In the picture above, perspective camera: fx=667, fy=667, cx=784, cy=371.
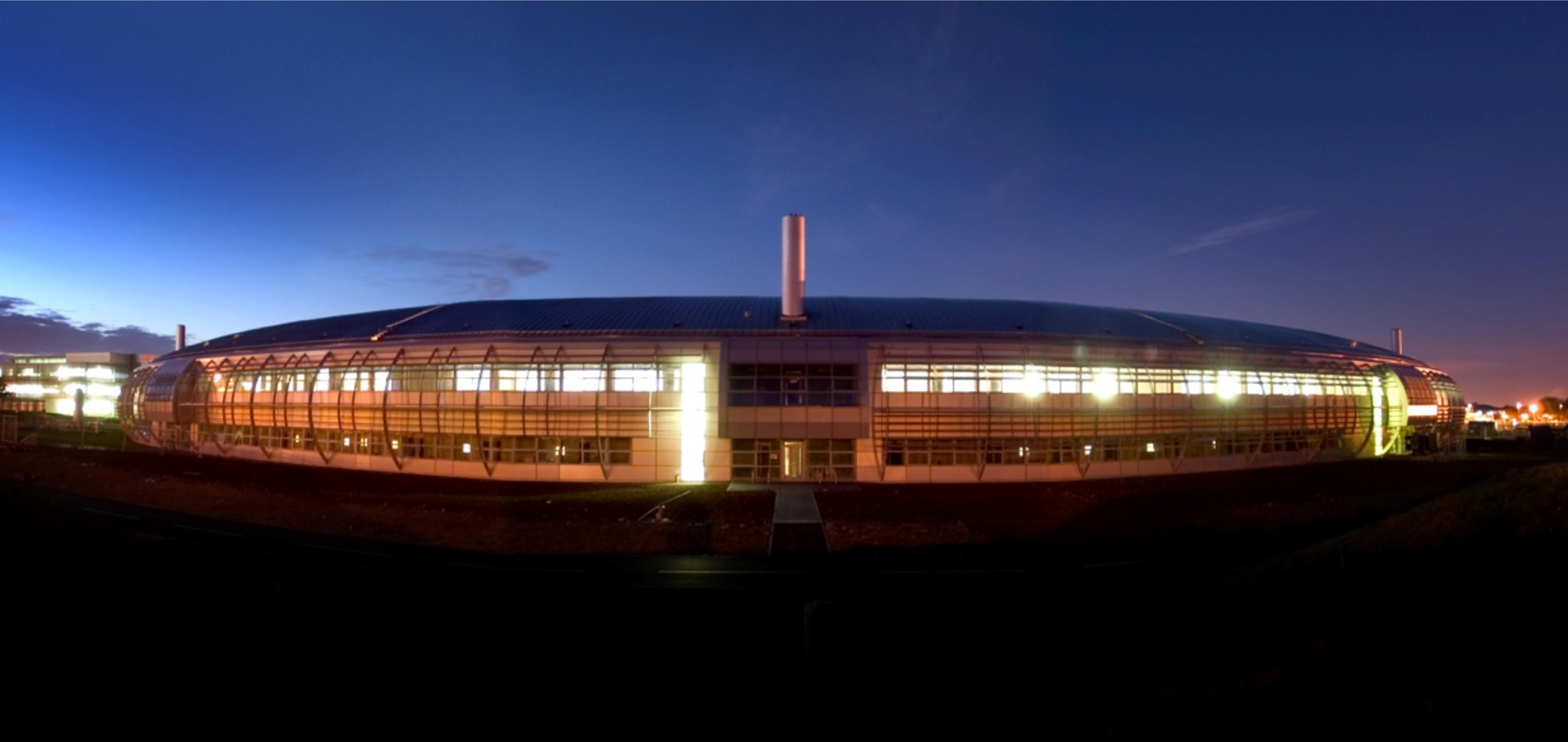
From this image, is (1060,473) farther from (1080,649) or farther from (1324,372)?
(1080,649)

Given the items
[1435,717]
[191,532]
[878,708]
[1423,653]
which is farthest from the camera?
[191,532]

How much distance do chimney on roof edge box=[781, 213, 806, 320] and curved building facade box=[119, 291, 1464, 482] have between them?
0.38m

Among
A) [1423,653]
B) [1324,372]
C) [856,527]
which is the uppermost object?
[1324,372]

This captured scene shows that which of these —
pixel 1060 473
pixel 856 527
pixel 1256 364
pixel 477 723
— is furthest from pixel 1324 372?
pixel 477 723

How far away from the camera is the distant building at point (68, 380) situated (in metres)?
116

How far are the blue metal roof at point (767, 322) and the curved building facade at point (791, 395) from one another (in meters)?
0.22

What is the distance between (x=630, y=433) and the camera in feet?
115

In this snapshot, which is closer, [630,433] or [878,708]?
[878,708]

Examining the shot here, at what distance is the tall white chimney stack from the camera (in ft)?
127

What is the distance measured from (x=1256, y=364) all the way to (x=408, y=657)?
46.5 metres

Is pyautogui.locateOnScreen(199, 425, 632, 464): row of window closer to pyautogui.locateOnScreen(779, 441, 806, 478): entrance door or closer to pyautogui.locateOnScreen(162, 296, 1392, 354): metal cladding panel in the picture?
pyautogui.locateOnScreen(162, 296, 1392, 354): metal cladding panel

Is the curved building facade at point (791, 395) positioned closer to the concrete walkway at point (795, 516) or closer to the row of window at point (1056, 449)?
the row of window at point (1056, 449)

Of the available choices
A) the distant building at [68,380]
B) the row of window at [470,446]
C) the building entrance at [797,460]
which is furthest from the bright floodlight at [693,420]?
the distant building at [68,380]

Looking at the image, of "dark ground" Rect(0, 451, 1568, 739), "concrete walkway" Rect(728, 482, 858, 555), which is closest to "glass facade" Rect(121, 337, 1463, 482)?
"concrete walkway" Rect(728, 482, 858, 555)
